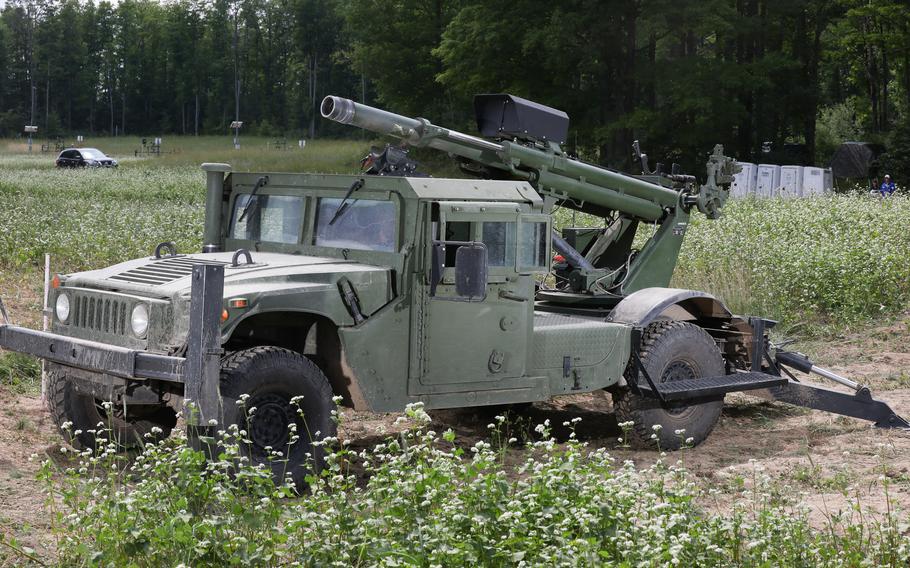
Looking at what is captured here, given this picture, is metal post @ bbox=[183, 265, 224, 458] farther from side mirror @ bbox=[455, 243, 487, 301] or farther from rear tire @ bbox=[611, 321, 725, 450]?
rear tire @ bbox=[611, 321, 725, 450]

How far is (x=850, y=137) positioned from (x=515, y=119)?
138 feet

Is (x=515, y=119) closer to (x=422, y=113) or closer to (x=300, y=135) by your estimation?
(x=422, y=113)

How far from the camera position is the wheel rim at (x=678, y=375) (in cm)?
852

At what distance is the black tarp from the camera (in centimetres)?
3756

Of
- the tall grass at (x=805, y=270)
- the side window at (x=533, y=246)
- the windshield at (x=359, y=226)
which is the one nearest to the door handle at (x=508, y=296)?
the side window at (x=533, y=246)

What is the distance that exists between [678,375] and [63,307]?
4408 mm

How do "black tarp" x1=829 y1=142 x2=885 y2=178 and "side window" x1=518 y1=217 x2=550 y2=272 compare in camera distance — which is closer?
"side window" x1=518 y1=217 x2=550 y2=272

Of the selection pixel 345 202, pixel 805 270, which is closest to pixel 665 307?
pixel 345 202

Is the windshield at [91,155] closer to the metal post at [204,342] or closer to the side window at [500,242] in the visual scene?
the side window at [500,242]

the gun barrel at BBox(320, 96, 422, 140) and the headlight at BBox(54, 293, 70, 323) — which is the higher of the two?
the gun barrel at BBox(320, 96, 422, 140)

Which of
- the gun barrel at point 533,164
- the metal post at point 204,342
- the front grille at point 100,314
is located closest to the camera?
the metal post at point 204,342

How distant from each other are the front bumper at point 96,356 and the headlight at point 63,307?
18 centimetres

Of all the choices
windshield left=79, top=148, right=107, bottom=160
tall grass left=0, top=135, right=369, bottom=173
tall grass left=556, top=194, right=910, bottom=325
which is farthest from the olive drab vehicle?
windshield left=79, top=148, right=107, bottom=160

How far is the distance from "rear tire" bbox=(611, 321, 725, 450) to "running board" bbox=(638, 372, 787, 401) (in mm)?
109
